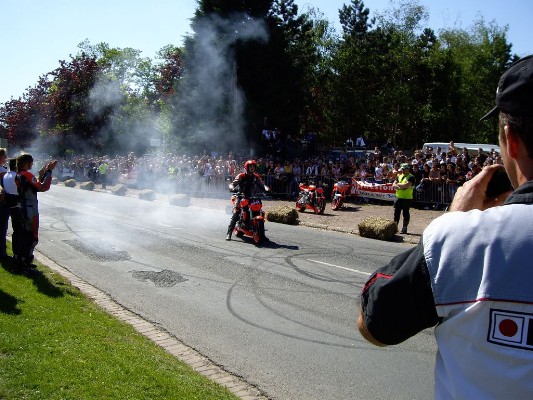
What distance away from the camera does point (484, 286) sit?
131cm

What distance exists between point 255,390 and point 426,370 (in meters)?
1.72

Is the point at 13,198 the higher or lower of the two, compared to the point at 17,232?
higher

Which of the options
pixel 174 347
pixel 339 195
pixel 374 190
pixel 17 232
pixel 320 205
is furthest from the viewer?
pixel 374 190

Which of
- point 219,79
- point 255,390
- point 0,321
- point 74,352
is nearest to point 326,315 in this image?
point 255,390

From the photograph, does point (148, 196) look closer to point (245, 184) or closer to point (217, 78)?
point (217, 78)

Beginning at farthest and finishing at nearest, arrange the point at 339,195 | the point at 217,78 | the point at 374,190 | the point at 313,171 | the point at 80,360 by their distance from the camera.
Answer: the point at 217,78 < the point at 313,171 < the point at 374,190 < the point at 339,195 < the point at 80,360

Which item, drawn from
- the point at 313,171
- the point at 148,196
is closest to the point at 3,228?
the point at 148,196

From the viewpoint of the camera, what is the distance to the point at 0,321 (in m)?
5.55

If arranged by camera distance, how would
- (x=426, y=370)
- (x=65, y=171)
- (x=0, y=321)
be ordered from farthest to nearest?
1. (x=65, y=171)
2. (x=0, y=321)
3. (x=426, y=370)

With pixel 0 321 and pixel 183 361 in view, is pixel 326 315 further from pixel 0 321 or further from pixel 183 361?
pixel 0 321

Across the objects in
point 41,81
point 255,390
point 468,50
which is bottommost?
point 255,390

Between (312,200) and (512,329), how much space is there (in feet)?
59.6

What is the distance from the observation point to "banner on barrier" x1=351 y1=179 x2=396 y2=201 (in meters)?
20.5

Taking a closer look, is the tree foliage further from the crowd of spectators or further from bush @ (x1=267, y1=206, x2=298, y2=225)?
bush @ (x1=267, y1=206, x2=298, y2=225)
